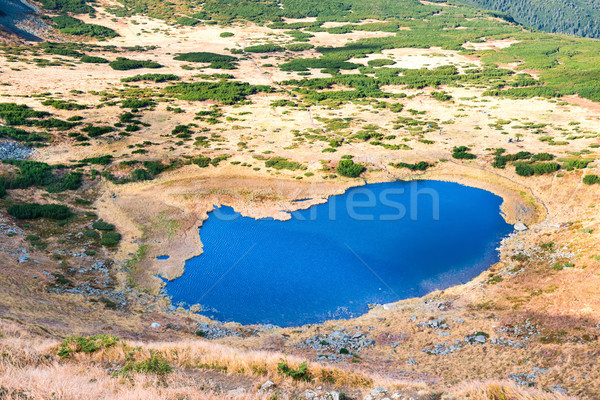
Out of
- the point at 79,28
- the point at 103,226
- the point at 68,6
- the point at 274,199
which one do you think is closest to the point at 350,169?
the point at 274,199

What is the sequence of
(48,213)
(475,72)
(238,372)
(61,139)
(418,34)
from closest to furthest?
1. (238,372)
2. (48,213)
3. (61,139)
4. (475,72)
5. (418,34)

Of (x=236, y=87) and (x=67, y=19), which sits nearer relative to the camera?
(x=236, y=87)

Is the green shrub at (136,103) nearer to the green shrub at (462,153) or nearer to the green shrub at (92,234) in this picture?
the green shrub at (92,234)

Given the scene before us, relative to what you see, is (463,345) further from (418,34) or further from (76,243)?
(418,34)

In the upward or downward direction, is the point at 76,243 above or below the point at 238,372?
below

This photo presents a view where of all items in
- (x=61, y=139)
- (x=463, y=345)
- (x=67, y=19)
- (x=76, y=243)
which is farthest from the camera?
(x=67, y=19)

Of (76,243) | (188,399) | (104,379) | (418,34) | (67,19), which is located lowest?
(76,243)

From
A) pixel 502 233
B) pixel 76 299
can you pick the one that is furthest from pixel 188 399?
pixel 502 233
